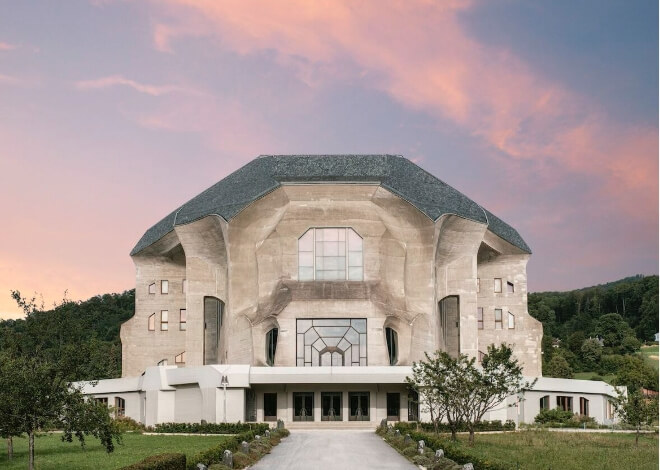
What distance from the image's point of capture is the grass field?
10914cm

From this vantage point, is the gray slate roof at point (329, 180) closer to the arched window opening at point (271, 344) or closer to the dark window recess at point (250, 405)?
the arched window opening at point (271, 344)

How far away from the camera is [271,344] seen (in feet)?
185

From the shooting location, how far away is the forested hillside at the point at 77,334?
182 ft

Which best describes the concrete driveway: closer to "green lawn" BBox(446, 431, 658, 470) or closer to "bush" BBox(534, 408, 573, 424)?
"green lawn" BBox(446, 431, 658, 470)

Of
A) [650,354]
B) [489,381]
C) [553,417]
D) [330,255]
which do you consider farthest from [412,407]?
[650,354]

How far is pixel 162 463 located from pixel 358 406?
34.2m

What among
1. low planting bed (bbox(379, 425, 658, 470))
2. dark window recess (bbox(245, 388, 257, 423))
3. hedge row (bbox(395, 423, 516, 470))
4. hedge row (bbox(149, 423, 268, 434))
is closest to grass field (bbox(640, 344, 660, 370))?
dark window recess (bbox(245, 388, 257, 423))

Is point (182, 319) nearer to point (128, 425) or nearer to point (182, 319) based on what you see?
point (182, 319)

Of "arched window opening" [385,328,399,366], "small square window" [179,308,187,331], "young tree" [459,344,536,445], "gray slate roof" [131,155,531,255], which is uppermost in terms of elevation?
"gray slate roof" [131,155,531,255]

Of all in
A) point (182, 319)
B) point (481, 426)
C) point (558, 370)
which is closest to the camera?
point (481, 426)

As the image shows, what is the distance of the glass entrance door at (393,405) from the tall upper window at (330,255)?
25.8ft

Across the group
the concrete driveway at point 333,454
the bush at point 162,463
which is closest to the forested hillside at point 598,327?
the concrete driveway at point 333,454

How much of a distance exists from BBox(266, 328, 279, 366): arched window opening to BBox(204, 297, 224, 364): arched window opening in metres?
6.75

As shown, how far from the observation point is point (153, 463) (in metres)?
19.5
